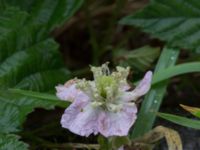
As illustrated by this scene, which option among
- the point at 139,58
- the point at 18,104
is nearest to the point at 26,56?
the point at 18,104

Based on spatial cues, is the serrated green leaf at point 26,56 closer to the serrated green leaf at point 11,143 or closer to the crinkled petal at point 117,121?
the serrated green leaf at point 11,143

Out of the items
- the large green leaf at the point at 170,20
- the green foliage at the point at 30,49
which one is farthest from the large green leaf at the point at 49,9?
the large green leaf at the point at 170,20

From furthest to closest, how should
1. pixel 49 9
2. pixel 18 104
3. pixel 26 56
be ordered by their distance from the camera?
pixel 49 9, pixel 26 56, pixel 18 104

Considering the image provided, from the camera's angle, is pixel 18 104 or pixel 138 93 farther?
pixel 18 104

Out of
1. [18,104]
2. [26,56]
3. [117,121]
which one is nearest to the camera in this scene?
[117,121]

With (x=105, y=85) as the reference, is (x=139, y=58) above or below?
above

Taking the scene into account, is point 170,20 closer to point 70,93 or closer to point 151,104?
point 151,104

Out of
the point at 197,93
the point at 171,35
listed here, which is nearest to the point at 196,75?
the point at 197,93
